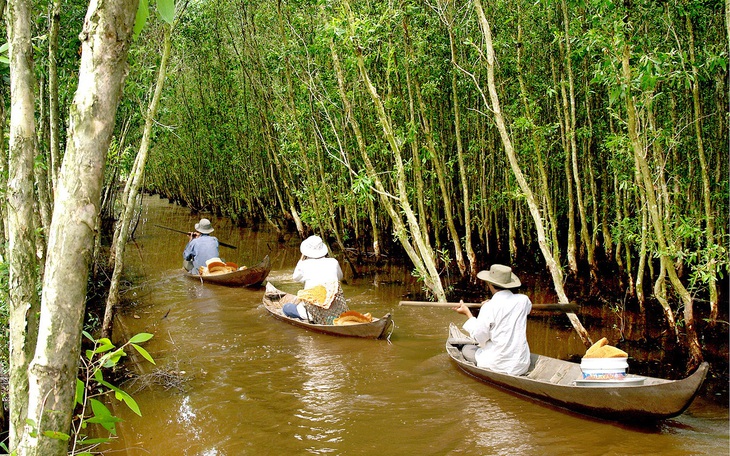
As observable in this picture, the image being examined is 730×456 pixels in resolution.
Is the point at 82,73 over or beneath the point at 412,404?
over

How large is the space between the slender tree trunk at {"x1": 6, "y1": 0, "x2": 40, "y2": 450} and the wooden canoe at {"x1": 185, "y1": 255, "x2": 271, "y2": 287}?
31.8 ft

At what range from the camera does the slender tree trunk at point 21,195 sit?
2865 millimetres

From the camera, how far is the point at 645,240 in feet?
26.8

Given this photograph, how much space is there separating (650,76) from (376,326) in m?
5.01

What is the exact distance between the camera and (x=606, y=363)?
19.1 feet

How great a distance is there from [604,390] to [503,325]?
1.37m

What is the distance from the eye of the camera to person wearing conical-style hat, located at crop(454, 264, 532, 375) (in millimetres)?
6637

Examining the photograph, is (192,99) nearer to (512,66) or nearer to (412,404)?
(512,66)

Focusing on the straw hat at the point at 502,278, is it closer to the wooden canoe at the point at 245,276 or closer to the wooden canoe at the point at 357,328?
the wooden canoe at the point at 357,328

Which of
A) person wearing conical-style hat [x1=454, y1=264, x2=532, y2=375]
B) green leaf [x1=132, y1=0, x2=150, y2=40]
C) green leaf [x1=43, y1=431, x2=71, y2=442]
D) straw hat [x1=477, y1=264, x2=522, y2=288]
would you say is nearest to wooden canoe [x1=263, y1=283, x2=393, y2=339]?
person wearing conical-style hat [x1=454, y1=264, x2=532, y2=375]

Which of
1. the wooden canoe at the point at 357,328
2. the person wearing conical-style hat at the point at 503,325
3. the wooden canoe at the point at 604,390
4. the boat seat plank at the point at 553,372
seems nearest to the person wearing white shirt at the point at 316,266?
the wooden canoe at the point at 357,328

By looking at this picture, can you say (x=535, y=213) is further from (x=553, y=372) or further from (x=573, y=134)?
(x=573, y=134)

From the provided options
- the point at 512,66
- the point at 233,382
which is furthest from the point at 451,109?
the point at 233,382

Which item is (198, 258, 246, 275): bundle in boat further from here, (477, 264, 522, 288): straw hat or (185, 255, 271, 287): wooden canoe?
(477, 264, 522, 288): straw hat
